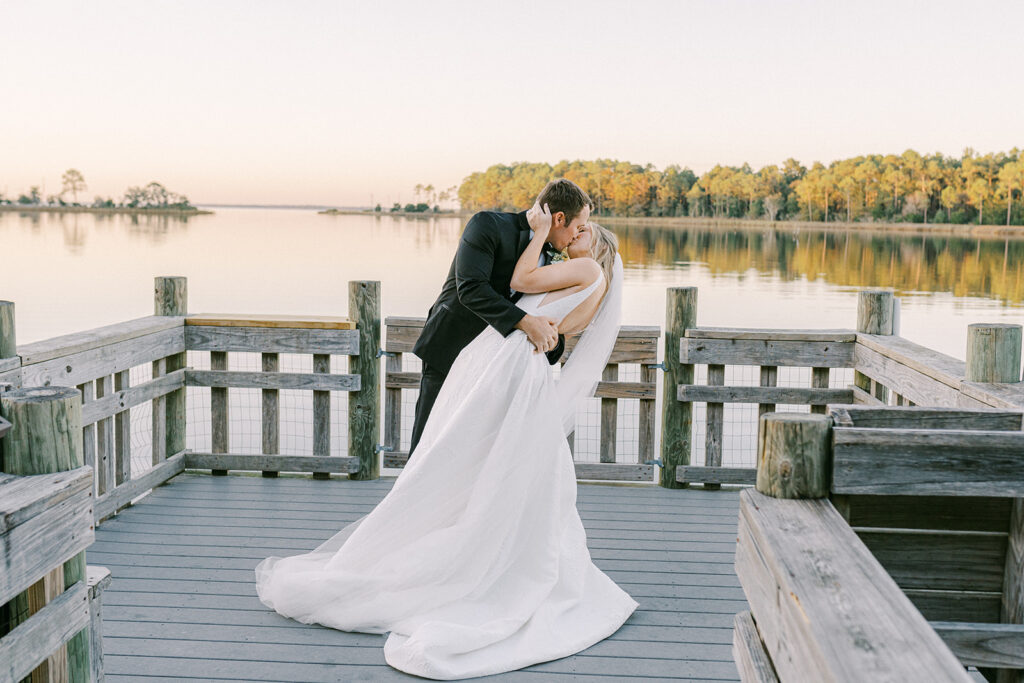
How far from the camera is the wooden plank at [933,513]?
5.93 ft

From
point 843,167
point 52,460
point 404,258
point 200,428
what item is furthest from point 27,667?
point 843,167

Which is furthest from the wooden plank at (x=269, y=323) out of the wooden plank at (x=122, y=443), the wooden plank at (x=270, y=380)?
the wooden plank at (x=122, y=443)

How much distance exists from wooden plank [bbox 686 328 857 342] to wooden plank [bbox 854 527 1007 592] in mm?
3169

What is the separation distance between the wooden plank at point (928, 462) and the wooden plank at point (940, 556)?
0.64 ft

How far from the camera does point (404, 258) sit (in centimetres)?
3703

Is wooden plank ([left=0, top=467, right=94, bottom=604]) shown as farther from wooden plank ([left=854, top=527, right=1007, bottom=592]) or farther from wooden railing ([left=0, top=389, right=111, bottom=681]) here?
wooden plank ([left=854, top=527, right=1007, bottom=592])

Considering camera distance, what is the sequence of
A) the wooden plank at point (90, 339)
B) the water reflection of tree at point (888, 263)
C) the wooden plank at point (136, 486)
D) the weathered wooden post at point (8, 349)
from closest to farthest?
the weathered wooden post at point (8, 349), the wooden plank at point (90, 339), the wooden plank at point (136, 486), the water reflection of tree at point (888, 263)

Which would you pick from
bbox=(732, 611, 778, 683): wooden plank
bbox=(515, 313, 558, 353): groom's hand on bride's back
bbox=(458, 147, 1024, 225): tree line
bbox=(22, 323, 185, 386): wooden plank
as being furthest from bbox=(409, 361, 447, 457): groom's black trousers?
bbox=(458, 147, 1024, 225): tree line

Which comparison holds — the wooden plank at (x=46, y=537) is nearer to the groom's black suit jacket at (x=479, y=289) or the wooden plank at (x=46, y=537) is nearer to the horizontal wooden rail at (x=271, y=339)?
the groom's black suit jacket at (x=479, y=289)

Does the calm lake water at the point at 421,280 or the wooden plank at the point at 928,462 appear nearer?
the wooden plank at the point at 928,462

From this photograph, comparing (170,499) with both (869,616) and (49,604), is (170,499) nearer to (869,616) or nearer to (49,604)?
(49,604)

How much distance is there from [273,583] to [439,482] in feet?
2.41

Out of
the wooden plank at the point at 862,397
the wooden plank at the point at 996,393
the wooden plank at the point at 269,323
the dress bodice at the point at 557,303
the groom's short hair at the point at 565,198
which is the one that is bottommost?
the wooden plank at the point at 862,397

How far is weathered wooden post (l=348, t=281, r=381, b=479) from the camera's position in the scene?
5.12m
